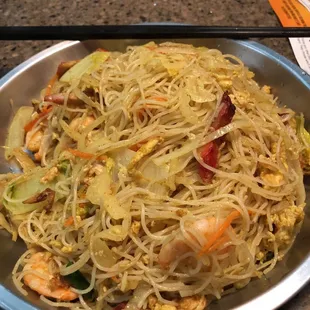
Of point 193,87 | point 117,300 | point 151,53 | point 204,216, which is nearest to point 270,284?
point 204,216

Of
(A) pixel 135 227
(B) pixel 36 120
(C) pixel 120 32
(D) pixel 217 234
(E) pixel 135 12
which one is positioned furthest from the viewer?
(E) pixel 135 12

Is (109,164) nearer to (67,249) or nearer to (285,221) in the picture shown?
(67,249)

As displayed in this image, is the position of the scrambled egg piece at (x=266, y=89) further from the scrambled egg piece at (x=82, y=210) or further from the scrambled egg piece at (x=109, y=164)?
the scrambled egg piece at (x=82, y=210)

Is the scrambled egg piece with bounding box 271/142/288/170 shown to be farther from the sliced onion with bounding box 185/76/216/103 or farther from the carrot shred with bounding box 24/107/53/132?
the carrot shred with bounding box 24/107/53/132

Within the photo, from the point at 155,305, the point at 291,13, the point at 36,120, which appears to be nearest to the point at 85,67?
the point at 36,120

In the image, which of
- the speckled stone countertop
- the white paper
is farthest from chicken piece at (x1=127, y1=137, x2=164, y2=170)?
the speckled stone countertop

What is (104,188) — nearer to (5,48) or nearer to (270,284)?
(270,284)

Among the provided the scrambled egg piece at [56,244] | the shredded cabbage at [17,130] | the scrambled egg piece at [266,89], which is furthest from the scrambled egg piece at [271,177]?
the shredded cabbage at [17,130]

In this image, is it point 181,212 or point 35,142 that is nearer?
point 181,212
